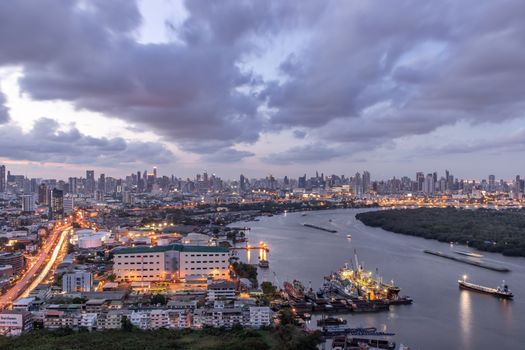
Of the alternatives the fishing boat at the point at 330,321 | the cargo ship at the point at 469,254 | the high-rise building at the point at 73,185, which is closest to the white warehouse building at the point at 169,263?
the fishing boat at the point at 330,321

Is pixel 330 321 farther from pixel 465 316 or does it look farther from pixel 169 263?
pixel 169 263

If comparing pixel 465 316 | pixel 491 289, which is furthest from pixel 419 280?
pixel 465 316

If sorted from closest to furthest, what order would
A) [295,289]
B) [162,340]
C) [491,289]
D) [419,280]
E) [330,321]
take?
[162,340], [330,321], [295,289], [491,289], [419,280]

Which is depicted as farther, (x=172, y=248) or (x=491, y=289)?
(x=172, y=248)

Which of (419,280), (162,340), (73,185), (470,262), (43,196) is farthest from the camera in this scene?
(73,185)

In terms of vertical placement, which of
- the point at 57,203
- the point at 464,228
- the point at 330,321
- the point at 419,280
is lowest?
the point at 330,321

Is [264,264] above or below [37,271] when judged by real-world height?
above
